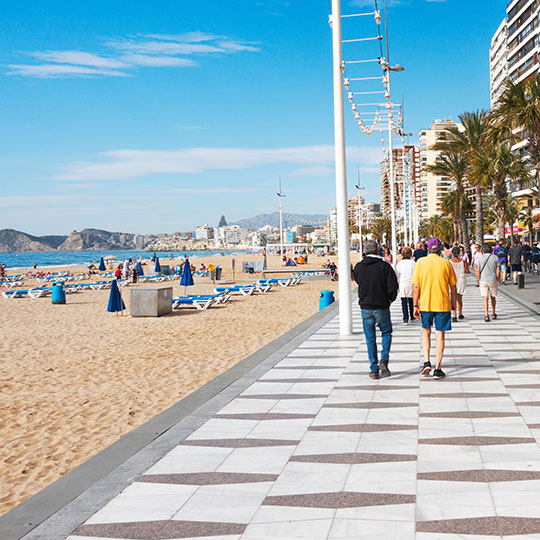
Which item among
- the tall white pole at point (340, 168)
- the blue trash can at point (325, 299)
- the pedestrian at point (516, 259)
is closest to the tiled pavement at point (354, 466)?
the tall white pole at point (340, 168)

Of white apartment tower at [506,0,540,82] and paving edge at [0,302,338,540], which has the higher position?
white apartment tower at [506,0,540,82]

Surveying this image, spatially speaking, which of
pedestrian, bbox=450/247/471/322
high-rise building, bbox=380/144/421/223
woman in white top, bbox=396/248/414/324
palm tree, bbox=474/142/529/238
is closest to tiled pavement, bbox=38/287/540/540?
woman in white top, bbox=396/248/414/324

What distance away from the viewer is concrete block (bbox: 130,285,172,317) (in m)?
18.7

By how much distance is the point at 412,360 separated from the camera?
9.08 m

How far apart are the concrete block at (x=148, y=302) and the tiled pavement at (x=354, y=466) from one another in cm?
1111

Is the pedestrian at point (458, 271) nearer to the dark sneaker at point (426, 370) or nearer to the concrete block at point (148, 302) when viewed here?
the dark sneaker at point (426, 370)

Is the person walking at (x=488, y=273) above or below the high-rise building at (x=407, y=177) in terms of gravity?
below

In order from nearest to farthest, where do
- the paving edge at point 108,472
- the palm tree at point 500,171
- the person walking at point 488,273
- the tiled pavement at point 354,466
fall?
the tiled pavement at point 354,466 < the paving edge at point 108,472 < the person walking at point 488,273 < the palm tree at point 500,171

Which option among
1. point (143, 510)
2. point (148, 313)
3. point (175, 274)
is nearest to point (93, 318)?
point (148, 313)

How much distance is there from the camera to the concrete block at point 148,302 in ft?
61.3

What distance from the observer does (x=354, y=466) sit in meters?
4.69

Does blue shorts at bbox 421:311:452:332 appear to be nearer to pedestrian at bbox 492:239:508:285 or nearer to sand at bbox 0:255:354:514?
sand at bbox 0:255:354:514

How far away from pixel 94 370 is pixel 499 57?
93.2 meters

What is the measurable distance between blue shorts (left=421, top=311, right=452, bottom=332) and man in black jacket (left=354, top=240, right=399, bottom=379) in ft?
1.41
